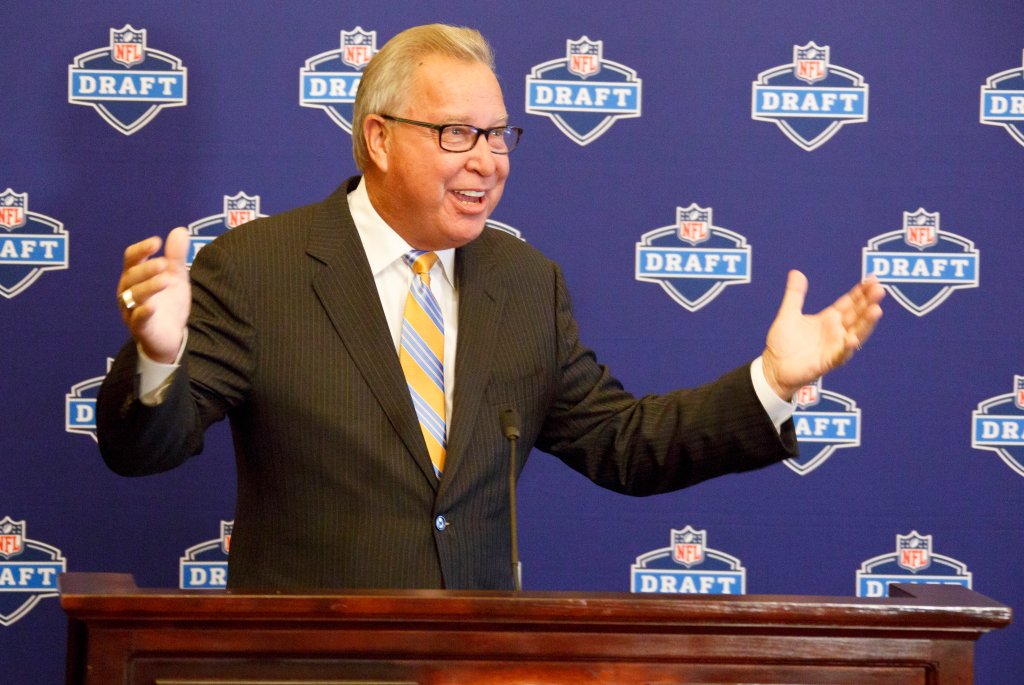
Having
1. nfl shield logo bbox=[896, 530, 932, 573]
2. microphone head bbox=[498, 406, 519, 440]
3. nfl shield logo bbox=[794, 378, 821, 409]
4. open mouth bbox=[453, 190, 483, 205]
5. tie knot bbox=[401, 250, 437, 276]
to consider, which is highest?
open mouth bbox=[453, 190, 483, 205]

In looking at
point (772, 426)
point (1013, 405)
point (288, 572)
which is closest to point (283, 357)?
point (288, 572)

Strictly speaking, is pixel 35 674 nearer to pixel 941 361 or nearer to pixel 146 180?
pixel 146 180

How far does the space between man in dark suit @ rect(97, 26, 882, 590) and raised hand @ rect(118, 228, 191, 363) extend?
22 centimetres

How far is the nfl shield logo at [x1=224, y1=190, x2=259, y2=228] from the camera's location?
308cm

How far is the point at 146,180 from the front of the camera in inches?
120

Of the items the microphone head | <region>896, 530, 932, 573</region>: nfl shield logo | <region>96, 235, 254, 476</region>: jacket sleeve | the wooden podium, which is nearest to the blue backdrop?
<region>896, 530, 932, 573</region>: nfl shield logo

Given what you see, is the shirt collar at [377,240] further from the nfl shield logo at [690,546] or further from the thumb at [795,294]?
the nfl shield logo at [690,546]

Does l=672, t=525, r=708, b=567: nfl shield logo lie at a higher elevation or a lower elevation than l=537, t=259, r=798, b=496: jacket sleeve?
lower

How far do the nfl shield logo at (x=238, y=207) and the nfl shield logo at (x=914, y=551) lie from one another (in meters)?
1.89

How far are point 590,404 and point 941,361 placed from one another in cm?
122

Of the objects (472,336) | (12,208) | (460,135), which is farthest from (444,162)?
(12,208)

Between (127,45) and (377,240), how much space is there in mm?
1131

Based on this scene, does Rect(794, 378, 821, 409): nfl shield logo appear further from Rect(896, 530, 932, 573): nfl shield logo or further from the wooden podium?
the wooden podium

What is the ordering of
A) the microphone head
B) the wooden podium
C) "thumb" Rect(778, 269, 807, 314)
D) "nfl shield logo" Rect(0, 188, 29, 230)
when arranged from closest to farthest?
the wooden podium → the microphone head → "thumb" Rect(778, 269, 807, 314) → "nfl shield logo" Rect(0, 188, 29, 230)
